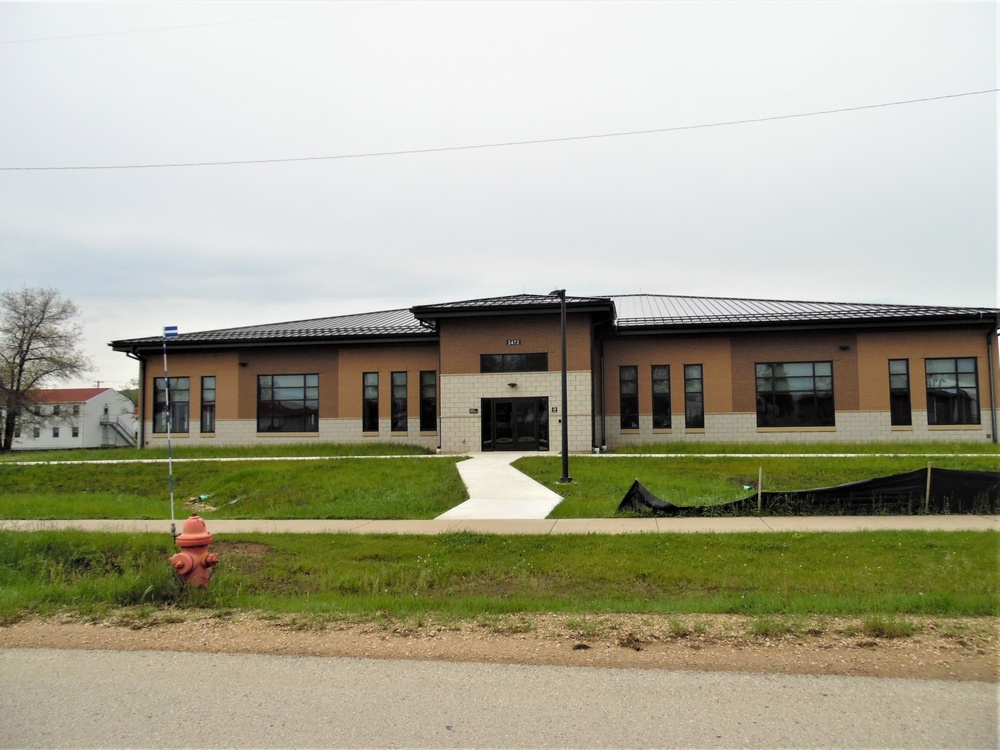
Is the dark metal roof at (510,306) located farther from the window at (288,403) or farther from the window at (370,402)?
the window at (288,403)

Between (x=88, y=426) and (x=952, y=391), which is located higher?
(x=952, y=391)

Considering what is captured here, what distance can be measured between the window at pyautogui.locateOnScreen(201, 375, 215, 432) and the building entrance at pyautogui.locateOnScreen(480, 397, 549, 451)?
1488cm

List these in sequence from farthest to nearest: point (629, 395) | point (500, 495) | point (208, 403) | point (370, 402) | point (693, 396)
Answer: point (208, 403) → point (370, 402) → point (629, 395) → point (693, 396) → point (500, 495)

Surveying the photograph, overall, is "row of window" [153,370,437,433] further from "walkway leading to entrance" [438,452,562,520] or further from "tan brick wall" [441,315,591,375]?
"walkway leading to entrance" [438,452,562,520]

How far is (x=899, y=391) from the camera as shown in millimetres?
31625

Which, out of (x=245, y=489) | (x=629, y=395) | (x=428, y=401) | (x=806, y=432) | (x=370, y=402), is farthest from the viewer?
(x=370, y=402)

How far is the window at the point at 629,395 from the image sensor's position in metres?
33.5

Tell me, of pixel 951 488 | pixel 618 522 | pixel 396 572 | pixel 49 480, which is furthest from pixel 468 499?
pixel 49 480

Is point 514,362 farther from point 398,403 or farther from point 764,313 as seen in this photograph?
point 764,313

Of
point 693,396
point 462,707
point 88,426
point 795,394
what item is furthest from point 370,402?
point 88,426

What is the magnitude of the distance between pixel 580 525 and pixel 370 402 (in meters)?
23.9

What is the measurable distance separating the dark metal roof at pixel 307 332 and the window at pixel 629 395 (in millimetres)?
8872

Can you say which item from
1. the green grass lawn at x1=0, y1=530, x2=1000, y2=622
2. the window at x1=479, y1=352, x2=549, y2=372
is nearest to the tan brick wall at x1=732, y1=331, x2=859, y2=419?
the window at x1=479, y1=352, x2=549, y2=372

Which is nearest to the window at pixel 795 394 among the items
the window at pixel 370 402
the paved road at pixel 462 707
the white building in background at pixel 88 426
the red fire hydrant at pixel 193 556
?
the window at pixel 370 402
